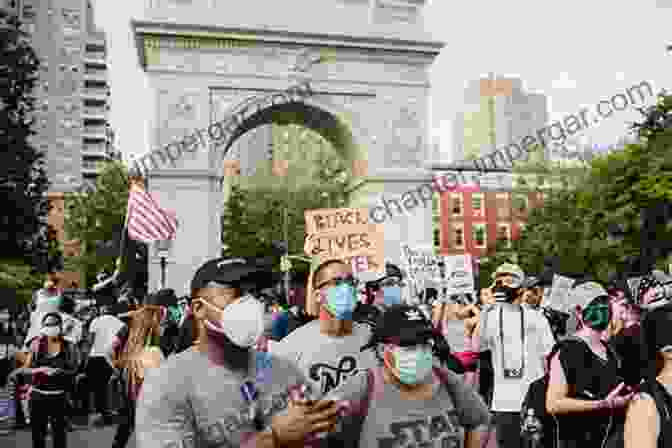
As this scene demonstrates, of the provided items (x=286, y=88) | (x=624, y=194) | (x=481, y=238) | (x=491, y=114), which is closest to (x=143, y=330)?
(x=286, y=88)

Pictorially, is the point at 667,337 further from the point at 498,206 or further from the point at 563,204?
the point at 498,206

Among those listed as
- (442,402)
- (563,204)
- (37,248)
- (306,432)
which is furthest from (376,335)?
(563,204)

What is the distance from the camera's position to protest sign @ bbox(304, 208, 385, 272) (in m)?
6.80

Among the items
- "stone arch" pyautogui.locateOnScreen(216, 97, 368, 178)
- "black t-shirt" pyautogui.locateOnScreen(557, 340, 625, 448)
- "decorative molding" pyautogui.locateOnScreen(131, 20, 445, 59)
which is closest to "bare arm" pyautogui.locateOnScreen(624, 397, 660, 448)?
"black t-shirt" pyautogui.locateOnScreen(557, 340, 625, 448)


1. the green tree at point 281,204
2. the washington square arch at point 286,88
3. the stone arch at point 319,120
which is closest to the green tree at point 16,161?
the washington square arch at point 286,88

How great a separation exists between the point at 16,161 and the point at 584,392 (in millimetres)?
24415

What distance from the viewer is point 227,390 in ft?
9.29

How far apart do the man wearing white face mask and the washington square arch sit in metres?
24.6

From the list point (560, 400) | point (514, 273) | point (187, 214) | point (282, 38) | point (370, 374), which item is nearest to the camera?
point (370, 374)

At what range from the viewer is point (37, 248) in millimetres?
26828

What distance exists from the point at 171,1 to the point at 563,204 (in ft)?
83.3

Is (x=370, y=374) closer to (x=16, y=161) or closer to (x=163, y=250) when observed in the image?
(x=163, y=250)

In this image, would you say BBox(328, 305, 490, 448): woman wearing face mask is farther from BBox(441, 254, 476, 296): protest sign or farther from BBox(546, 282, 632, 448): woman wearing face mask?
BBox(441, 254, 476, 296): protest sign

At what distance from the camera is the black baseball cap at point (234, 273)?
3.03 m
